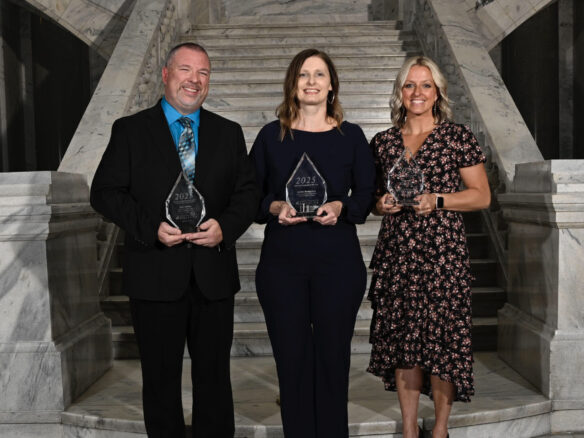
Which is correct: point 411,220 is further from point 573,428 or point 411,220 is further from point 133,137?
point 573,428

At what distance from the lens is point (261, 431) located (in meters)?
3.70

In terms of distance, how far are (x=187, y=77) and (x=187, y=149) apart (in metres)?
0.30

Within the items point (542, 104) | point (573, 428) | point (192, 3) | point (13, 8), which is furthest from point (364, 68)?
point (13, 8)

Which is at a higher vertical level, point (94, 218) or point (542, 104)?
point (542, 104)

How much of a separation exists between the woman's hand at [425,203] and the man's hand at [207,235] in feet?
2.86

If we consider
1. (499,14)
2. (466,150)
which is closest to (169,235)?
(466,150)

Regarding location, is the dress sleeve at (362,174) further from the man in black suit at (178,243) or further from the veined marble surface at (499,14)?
the veined marble surface at (499,14)

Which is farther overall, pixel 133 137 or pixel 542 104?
pixel 542 104

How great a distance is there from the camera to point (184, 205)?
8.93 feet

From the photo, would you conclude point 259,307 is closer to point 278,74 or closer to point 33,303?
point 33,303

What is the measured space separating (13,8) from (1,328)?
34.2 ft

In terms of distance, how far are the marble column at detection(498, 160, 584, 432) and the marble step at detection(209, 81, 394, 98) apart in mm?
4319

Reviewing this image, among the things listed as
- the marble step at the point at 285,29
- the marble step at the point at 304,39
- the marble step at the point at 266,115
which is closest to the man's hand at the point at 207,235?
the marble step at the point at 266,115

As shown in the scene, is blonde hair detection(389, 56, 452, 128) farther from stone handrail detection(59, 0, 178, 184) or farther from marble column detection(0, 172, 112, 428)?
stone handrail detection(59, 0, 178, 184)
